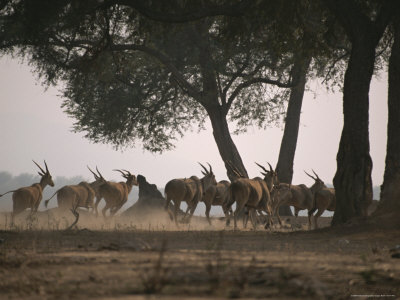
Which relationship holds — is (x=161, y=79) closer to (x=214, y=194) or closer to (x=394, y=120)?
(x=214, y=194)

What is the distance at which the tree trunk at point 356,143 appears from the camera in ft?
48.3

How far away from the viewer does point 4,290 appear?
504 centimetres

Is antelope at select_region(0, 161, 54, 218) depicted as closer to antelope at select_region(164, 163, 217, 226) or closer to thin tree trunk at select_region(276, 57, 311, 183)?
antelope at select_region(164, 163, 217, 226)

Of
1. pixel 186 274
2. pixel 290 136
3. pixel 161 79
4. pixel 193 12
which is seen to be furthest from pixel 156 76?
pixel 186 274

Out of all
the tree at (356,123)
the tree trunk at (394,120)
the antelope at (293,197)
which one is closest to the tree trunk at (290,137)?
the antelope at (293,197)

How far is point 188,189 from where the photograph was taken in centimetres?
2142

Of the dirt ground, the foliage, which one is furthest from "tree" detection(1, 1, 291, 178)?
the dirt ground

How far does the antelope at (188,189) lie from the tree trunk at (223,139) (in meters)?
3.96

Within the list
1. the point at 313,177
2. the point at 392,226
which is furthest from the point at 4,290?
the point at 313,177

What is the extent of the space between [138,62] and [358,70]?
600 inches

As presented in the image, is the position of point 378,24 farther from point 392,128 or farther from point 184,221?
point 184,221

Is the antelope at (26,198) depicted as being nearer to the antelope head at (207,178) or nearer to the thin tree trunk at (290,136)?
the antelope head at (207,178)

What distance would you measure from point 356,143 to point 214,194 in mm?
8797

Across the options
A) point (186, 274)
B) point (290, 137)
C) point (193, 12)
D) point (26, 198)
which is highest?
point (193, 12)
